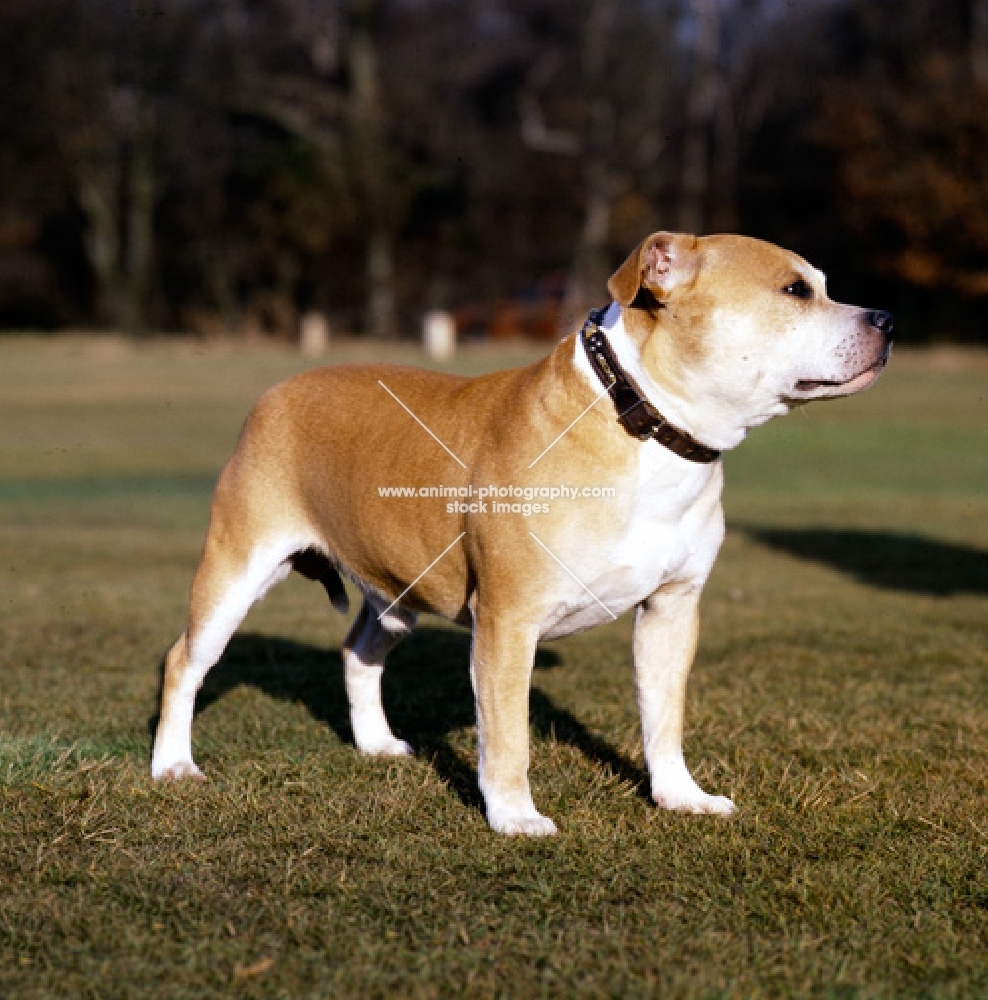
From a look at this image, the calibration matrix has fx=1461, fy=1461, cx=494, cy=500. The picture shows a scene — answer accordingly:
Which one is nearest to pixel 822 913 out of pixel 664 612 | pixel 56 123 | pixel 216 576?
pixel 664 612

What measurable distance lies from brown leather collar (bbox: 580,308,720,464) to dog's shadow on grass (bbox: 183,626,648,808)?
56.4 inches

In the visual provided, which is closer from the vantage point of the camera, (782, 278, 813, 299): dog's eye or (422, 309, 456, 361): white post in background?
(782, 278, 813, 299): dog's eye

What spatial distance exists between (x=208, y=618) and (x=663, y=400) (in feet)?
6.90

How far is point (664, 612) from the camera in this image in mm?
5227

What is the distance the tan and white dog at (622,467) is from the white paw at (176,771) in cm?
108

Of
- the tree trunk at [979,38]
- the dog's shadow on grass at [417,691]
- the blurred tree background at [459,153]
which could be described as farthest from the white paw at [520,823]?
the tree trunk at [979,38]

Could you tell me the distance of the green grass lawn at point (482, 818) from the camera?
3.82 m

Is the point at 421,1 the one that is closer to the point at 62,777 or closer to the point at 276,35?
the point at 276,35

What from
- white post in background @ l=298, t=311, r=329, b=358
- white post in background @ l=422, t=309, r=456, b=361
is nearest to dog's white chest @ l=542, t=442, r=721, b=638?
white post in background @ l=422, t=309, r=456, b=361

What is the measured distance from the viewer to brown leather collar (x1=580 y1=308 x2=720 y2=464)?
15.5 feet

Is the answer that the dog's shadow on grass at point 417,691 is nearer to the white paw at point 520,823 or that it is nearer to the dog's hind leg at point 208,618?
the white paw at point 520,823

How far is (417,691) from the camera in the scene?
23.8ft

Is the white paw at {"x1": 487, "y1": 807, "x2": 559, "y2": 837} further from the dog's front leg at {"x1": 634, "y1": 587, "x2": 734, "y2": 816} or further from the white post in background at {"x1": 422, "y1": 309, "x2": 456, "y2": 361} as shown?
the white post in background at {"x1": 422, "y1": 309, "x2": 456, "y2": 361}

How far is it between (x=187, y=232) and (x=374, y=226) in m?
7.21
